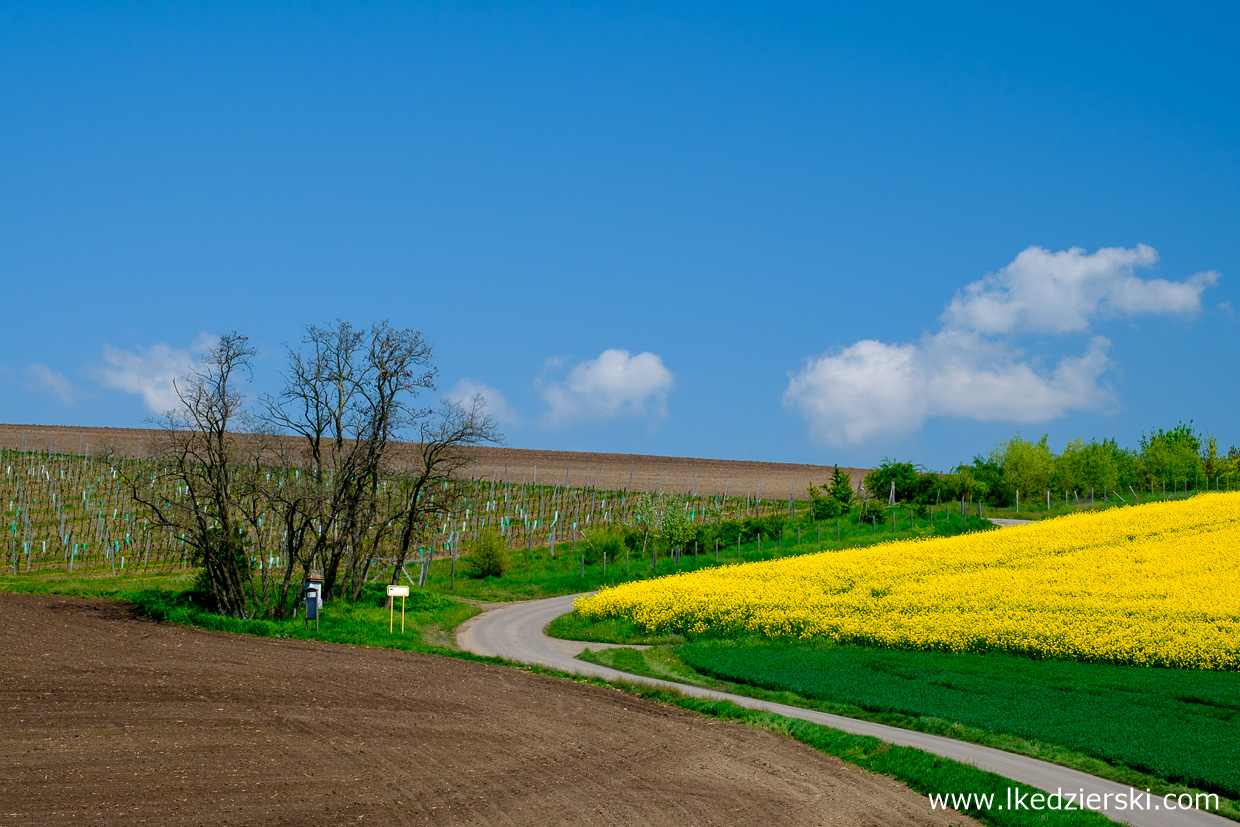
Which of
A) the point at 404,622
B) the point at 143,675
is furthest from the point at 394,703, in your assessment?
the point at 404,622

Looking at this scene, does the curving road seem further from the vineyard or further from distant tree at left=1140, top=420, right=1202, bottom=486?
distant tree at left=1140, top=420, right=1202, bottom=486

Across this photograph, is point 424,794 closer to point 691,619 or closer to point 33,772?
point 33,772

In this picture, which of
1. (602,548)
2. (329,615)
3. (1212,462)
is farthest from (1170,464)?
(329,615)

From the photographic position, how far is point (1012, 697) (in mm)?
23609

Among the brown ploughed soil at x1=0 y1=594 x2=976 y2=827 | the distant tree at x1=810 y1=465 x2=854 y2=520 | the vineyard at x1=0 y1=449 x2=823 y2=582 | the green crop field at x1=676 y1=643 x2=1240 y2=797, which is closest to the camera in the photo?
the brown ploughed soil at x1=0 y1=594 x2=976 y2=827

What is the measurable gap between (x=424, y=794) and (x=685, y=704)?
29.3ft

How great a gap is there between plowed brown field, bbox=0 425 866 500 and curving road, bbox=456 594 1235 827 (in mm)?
42362

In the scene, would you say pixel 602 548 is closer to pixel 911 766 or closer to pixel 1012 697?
pixel 1012 697

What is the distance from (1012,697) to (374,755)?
628 inches

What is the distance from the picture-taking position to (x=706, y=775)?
50.8 ft

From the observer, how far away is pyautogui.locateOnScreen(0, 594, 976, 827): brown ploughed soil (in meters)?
13.0

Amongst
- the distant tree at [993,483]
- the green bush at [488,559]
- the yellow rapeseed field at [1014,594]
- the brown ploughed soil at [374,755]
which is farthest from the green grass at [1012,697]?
the distant tree at [993,483]

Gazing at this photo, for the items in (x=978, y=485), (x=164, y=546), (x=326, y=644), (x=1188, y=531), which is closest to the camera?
(x=326, y=644)

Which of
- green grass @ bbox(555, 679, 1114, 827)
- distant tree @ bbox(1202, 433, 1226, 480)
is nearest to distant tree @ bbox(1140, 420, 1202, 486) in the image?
distant tree @ bbox(1202, 433, 1226, 480)
